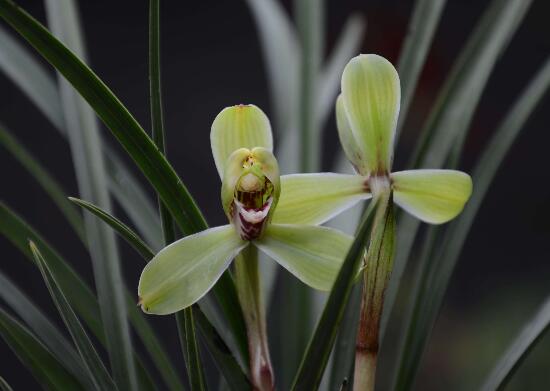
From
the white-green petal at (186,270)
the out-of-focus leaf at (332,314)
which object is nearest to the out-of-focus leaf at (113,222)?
the white-green petal at (186,270)

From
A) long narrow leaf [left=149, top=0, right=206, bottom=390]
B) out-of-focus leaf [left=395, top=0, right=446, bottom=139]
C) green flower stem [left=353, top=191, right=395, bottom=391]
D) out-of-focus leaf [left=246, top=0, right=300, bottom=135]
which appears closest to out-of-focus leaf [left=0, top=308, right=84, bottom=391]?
long narrow leaf [left=149, top=0, right=206, bottom=390]

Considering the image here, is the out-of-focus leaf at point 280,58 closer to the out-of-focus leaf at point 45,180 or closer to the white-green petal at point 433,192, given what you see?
the out-of-focus leaf at point 45,180

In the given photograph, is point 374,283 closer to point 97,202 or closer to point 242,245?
point 242,245

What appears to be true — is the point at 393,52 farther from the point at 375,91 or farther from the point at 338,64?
the point at 375,91

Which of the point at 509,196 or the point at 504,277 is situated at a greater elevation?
the point at 509,196

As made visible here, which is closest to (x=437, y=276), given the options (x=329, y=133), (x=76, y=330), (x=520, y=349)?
(x=520, y=349)

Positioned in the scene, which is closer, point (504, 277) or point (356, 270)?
point (356, 270)

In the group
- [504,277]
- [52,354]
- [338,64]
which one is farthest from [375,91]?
[504,277]
